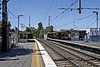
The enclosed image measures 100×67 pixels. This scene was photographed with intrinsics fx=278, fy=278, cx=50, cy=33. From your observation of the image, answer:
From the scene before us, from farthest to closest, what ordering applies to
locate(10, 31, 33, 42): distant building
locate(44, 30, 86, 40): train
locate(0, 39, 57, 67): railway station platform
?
1. locate(44, 30, 86, 40): train
2. locate(10, 31, 33, 42): distant building
3. locate(0, 39, 57, 67): railway station platform

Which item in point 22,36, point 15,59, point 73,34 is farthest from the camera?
point 73,34

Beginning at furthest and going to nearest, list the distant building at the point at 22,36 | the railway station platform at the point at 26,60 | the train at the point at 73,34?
the train at the point at 73,34 → the distant building at the point at 22,36 → the railway station platform at the point at 26,60

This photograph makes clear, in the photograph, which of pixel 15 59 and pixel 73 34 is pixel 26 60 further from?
pixel 73 34

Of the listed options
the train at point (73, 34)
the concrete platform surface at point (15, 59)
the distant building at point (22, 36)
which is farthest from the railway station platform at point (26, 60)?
the train at point (73, 34)

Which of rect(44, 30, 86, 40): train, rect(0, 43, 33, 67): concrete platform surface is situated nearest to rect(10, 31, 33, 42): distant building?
rect(44, 30, 86, 40): train

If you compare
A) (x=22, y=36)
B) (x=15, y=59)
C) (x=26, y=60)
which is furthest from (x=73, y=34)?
(x=26, y=60)

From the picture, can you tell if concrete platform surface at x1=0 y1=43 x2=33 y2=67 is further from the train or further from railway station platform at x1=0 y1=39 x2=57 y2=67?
the train

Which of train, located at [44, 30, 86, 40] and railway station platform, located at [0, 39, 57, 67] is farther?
train, located at [44, 30, 86, 40]

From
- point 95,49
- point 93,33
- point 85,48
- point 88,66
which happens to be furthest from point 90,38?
point 88,66

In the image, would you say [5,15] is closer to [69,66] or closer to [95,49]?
[95,49]

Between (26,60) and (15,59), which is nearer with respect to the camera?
(26,60)

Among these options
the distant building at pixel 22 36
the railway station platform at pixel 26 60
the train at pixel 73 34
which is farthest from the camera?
the train at pixel 73 34

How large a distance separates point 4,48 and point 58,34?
10336cm

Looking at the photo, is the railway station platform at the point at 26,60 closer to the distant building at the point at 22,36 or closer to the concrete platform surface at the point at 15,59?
the concrete platform surface at the point at 15,59
